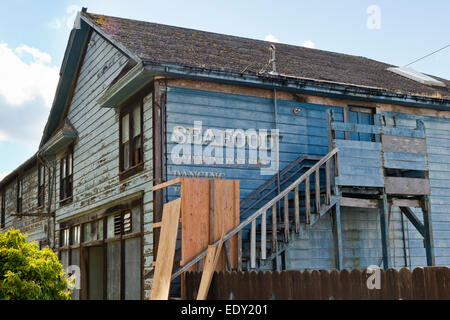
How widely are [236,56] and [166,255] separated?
6835 mm

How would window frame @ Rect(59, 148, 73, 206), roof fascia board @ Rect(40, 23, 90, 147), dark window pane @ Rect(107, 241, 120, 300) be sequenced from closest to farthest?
dark window pane @ Rect(107, 241, 120, 300)
roof fascia board @ Rect(40, 23, 90, 147)
window frame @ Rect(59, 148, 73, 206)

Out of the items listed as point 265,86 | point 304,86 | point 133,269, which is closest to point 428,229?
point 304,86

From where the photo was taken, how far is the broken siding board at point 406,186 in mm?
13523

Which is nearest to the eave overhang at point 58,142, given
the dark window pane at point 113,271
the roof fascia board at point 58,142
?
the roof fascia board at point 58,142

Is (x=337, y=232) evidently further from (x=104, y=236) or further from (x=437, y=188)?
(x=104, y=236)

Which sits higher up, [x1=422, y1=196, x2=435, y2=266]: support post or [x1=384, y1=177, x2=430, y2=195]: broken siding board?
[x1=384, y1=177, x2=430, y2=195]: broken siding board

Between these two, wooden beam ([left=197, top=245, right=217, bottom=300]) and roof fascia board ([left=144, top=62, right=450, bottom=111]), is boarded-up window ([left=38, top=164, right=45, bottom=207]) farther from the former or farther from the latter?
wooden beam ([left=197, top=245, right=217, bottom=300])

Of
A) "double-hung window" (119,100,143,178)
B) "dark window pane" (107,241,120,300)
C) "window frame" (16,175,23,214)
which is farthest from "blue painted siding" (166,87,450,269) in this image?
"window frame" (16,175,23,214)

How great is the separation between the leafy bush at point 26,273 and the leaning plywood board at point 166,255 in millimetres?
1652

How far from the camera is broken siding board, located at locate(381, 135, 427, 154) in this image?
1359 cm

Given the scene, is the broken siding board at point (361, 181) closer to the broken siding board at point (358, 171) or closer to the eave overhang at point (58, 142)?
the broken siding board at point (358, 171)

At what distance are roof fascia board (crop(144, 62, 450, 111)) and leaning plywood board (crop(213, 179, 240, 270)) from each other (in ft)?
10.2

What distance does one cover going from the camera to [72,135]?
19328 millimetres
